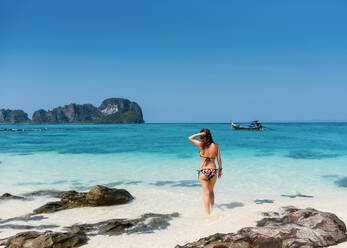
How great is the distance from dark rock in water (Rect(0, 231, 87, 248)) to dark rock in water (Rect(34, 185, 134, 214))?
2.13 meters

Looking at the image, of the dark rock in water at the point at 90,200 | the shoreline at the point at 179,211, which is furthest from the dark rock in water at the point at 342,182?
the dark rock in water at the point at 90,200

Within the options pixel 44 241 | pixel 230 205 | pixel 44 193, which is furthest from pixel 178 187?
pixel 44 241

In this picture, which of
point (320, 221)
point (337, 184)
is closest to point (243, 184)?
point (337, 184)

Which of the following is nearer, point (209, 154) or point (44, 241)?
point (44, 241)

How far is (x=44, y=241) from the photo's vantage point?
428 cm

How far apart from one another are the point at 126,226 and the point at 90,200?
214 centimetres

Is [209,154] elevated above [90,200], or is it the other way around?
[209,154]

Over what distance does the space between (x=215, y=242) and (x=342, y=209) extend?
4711mm

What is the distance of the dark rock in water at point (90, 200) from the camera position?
6656 mm

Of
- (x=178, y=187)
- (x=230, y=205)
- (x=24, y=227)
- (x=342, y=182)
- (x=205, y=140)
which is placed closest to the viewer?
(x=24, y=227)

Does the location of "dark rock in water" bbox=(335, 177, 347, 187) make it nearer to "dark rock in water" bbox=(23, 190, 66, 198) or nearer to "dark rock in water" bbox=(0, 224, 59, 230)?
"dark rock in water" bbox=(0, 224, 59, 230)

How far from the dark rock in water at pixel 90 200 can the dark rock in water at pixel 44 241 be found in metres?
2.13

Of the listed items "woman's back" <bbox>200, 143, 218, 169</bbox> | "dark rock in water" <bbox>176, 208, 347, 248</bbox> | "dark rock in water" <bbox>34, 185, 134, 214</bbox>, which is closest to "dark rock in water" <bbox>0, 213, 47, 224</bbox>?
"dark rock in water" <bbox>34, 185, 134, 214</bbox>

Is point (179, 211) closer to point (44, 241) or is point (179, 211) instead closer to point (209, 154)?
point (209, 154)
